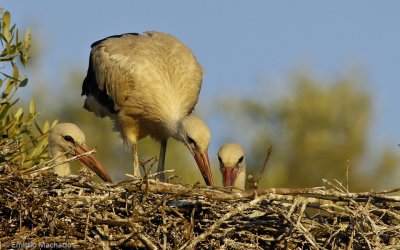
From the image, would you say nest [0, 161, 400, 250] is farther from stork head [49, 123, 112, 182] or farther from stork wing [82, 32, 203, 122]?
stork wing [82, 32, 203, 122]

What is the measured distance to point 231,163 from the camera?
7.97 meters

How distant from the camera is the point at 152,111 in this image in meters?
9.38

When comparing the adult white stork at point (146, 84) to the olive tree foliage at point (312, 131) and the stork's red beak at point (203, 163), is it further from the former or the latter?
the olive tree foliage at point (312, 131)

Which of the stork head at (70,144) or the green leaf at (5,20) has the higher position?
the green leaf at (5,20)

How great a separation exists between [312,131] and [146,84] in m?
8.00

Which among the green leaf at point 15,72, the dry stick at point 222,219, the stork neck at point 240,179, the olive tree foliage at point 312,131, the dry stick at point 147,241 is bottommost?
the dry stick at point 147,241

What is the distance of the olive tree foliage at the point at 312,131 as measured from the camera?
16141mm

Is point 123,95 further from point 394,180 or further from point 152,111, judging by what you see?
point 394,180

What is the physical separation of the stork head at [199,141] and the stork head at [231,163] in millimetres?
173

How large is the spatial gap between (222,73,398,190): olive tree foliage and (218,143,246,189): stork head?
7.74 metres

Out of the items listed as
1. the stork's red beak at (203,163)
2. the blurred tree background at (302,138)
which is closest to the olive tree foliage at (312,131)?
the blurred tree background at (302,138)

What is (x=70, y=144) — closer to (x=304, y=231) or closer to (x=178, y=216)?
(x=178, y=216)

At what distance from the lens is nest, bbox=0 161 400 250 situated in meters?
6.10

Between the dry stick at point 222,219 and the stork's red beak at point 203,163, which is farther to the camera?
the stork's red beak at point 203,163
